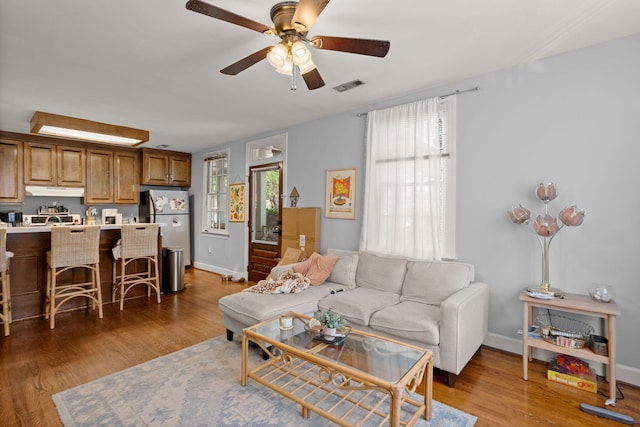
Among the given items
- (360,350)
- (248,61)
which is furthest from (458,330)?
(248,61)

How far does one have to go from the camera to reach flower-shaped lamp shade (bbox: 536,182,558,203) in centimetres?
257

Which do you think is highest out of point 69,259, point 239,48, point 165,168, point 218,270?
point 239,48

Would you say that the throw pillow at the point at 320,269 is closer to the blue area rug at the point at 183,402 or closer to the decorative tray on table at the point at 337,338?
the blue area rug at the point at 183,402

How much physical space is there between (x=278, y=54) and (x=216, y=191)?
484cm

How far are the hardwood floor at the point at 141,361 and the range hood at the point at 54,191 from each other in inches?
105

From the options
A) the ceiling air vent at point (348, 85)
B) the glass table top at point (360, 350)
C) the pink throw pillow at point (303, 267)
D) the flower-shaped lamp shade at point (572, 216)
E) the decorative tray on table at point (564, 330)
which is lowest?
the decorative tray on table at point (564, 330)

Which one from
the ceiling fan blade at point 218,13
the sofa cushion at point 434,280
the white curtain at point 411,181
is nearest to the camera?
the ceiling fan blade at point 218,13

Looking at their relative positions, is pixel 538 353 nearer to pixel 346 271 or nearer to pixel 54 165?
pixel 346 271

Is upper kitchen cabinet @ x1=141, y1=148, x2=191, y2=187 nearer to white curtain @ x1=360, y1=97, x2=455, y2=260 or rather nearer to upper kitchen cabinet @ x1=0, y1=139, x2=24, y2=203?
upper kitchen cabinet @ x1=0, y1=139, x2=24, y2=203

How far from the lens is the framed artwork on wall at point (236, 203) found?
571 centimetres

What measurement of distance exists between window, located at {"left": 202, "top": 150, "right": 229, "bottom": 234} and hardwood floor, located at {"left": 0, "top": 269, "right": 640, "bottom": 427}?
8.15 ft

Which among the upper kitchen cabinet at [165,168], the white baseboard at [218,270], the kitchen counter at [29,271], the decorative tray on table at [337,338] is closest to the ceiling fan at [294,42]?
the decorative tray on table at [337,338]

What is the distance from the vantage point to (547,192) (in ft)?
8.47

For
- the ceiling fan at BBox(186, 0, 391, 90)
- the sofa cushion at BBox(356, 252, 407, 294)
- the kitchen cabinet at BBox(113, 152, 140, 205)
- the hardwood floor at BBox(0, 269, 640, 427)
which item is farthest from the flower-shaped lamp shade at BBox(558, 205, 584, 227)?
the kitchen cabinet at BBox(113, 152, 140, 205)
